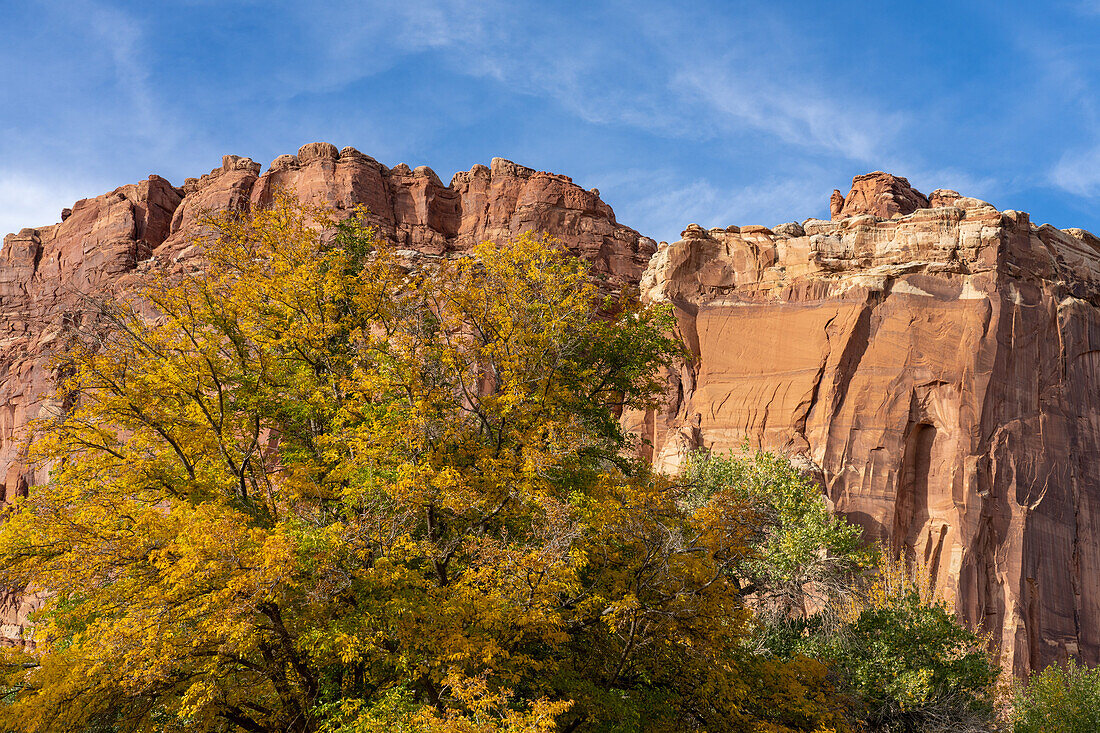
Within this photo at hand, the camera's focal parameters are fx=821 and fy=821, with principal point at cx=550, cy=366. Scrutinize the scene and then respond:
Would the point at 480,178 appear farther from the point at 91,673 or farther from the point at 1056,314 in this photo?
the point at 91,673

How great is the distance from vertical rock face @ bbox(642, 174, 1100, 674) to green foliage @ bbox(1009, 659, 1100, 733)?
951 cm

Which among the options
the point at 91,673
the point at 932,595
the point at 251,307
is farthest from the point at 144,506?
the point at 932,595

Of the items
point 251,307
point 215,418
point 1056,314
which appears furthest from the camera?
point 1056,314

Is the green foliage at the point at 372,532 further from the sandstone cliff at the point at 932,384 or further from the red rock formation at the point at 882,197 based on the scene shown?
the red rock formation at the point at 882,197

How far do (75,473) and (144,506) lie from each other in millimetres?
1685

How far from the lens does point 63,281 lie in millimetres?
72062

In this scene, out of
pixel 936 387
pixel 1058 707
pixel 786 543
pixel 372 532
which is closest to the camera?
pixel 372 532

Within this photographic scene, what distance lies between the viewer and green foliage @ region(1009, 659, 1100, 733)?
1023 inches

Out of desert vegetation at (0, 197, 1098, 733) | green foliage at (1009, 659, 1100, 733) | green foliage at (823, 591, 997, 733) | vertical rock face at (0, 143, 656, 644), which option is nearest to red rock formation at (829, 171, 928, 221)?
vertical rock face at (0, 143, 656, 644)

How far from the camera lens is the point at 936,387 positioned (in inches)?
1764

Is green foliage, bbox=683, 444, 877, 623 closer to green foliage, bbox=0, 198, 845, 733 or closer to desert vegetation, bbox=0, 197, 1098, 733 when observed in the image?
desert vegetation, bbox=0, 197, 1098, 733

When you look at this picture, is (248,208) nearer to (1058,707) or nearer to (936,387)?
(936,387)

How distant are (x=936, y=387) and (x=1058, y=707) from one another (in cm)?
2075

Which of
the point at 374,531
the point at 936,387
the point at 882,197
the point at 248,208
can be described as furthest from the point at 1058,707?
the point at 248,208
